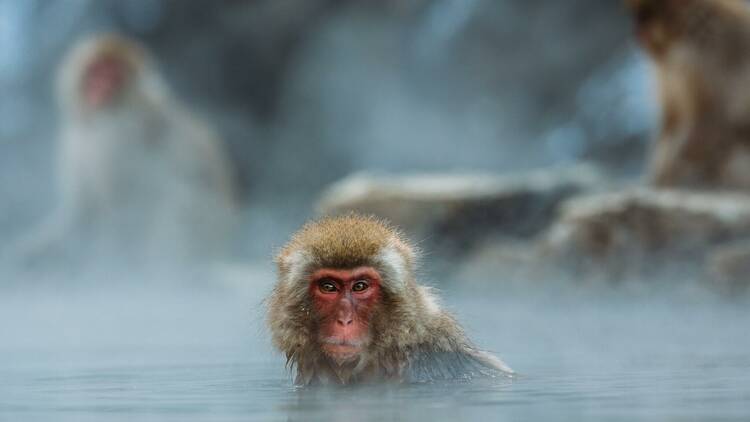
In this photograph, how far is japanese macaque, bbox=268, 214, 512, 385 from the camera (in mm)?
3383

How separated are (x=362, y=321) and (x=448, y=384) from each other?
29cm

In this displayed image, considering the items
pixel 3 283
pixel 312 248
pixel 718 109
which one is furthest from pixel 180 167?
pixel 312 248

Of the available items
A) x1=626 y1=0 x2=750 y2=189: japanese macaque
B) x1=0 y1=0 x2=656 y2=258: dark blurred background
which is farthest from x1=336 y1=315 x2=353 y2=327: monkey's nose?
x1=0 y1=0 x2=656 y2=258: dark blurred background

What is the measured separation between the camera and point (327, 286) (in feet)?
11.2

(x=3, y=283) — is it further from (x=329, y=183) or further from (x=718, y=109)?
(x=718, y=109)

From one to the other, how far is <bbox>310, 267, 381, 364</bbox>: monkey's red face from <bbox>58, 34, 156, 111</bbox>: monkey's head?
10.1 metres

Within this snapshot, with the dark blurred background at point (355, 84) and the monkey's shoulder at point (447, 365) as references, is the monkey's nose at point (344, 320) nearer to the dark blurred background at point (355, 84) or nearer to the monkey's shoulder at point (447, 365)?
the monkey's shoulder at point (447, 365)

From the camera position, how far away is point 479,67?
1418 centimetres


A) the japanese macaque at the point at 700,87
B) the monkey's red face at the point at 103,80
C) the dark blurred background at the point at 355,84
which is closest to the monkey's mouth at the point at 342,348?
the japanese macaque at the point at 700,87

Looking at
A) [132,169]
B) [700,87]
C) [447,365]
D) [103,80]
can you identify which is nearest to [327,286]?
[447,365]

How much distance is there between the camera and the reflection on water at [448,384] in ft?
8.66

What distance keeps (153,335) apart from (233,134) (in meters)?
10.1

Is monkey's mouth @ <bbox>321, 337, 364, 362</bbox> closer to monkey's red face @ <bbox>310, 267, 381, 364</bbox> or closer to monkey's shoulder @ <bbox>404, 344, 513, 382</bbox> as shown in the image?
monkey's red face @ <bbox>310, 267, 381, 364</bbox>

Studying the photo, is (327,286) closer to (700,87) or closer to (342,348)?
(342,348)
